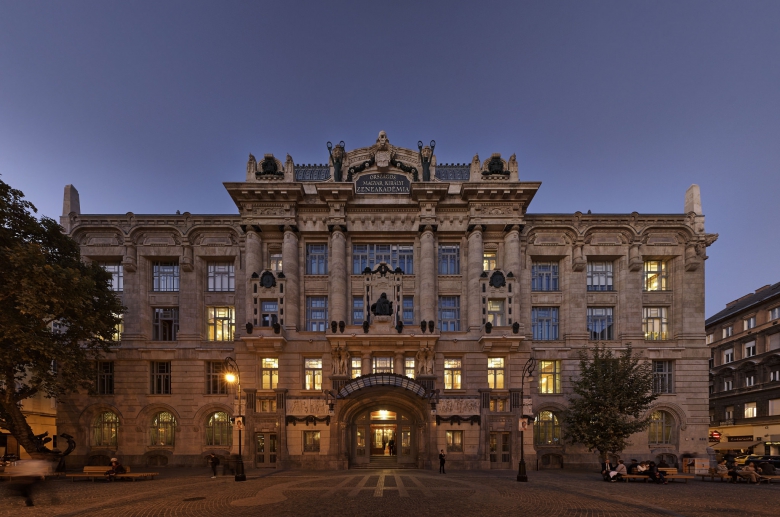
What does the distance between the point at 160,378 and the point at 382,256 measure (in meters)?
20.1

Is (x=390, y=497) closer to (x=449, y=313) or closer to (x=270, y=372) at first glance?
(x=270, y=372)

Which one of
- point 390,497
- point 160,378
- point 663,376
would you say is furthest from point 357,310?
point 663,376

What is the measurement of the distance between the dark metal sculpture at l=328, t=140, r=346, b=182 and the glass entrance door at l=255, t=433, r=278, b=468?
2060 centimetres

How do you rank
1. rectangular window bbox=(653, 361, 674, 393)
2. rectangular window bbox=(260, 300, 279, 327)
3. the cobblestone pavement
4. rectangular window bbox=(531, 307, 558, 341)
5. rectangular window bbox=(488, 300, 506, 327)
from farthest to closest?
rectangular window bbox=(531, 307, 558, 341), rectangular window bbox=(653, 361, 674, 393), rectangular window bbox=(260, 300, 279, 327), rectangular window bbox=(488, 300, 506, 327), the cobblestone pavement

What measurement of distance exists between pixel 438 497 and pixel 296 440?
17621mm

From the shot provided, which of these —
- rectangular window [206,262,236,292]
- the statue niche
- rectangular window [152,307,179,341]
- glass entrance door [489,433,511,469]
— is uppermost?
rectangular window [206,262,236,292]

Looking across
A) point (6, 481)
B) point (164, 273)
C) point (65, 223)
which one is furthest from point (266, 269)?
point (6, 481)

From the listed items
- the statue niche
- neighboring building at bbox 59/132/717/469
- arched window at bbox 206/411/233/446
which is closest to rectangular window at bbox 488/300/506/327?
neighboring building at bbox 59/132/717/469

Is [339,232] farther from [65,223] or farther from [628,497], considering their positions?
[628,497]

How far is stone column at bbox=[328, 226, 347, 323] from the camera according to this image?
1444 inches

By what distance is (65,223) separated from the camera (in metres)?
38.1

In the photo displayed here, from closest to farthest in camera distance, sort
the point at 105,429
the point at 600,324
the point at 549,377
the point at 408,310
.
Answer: the point at 105,429
the point at 549,377
the point at 408,310
the point at 600,324

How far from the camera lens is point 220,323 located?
38.6 m

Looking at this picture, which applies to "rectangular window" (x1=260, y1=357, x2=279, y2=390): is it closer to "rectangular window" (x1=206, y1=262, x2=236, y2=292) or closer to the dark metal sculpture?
"rectangular window" (x1=206, y1=262, x2=236, y2=292)
